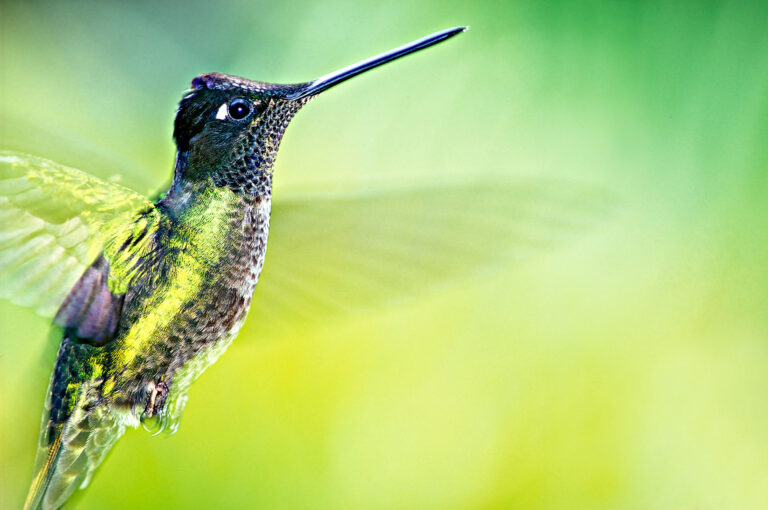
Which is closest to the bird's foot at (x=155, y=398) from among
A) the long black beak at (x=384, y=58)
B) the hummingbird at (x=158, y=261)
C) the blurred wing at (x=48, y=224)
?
the hummingbird at (x=158, y=261)

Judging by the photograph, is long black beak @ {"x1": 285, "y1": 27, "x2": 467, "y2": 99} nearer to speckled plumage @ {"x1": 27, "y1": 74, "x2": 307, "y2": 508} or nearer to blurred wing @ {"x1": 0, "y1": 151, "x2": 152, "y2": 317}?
speckled plumage @ {"x1": 27, "y1": 74, "x2": 307, "y2": 508}

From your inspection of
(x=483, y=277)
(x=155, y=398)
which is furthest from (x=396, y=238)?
(x=155, y=398)

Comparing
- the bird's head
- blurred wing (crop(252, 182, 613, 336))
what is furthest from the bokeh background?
the bird's head

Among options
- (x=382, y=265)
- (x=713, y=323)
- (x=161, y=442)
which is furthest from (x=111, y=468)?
(x=713, y=323)

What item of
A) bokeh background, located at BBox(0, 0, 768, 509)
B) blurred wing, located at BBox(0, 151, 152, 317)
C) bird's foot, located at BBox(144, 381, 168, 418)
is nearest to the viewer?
blurred wing, located at BBox(0, 151, 152, 317)

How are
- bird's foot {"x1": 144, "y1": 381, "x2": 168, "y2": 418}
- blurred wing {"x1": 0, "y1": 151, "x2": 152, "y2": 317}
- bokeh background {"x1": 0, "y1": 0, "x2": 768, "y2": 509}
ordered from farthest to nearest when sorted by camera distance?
bokeh background {"x1": 0, "y1": 0, "x2": 768, "y2": 509} → bird's foot {"x1": 144, "y1": 381, "x2": 168, "y2": 418} → blurred wing {"x1": 0, "y1": 151, "x2": 152, "y2": 317}

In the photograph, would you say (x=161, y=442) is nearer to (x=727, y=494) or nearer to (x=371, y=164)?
(x=371, y=164)

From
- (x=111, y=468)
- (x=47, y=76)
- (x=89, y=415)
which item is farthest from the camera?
(x=47, y=76)
